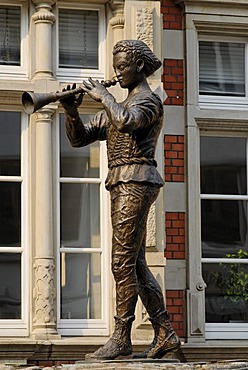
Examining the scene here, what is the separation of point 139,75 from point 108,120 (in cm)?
33

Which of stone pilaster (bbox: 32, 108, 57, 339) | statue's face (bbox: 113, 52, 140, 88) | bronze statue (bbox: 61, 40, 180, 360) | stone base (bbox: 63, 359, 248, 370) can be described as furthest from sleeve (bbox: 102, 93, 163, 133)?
stone pilaster (bbox: 32, 108, 57, 339)

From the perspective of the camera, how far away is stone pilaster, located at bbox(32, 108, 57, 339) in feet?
38.0

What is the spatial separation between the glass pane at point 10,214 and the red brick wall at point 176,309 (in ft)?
4.31

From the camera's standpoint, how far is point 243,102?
41.3 ft

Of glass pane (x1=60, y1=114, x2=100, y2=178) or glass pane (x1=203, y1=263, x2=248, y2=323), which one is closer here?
glass pane (x1=60, y1=114, x2=100, y2=178)

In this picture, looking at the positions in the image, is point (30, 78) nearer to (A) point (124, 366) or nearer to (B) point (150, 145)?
(B) point (150, 145)

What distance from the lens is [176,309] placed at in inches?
471

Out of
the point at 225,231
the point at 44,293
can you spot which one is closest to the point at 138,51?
the point at 44,293

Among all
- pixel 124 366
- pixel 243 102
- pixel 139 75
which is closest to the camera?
pixel 124 366

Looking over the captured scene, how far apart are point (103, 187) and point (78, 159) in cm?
32

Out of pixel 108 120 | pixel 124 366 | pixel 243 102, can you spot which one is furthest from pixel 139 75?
pixel 243 102

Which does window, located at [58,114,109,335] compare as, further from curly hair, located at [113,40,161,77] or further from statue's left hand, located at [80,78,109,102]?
statue's left hand, located at [80,78,109,102]

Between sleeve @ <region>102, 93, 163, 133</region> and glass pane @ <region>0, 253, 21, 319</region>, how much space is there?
3.45 meters

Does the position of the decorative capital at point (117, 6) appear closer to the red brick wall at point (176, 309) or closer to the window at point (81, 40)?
the window at point (81, 40)
